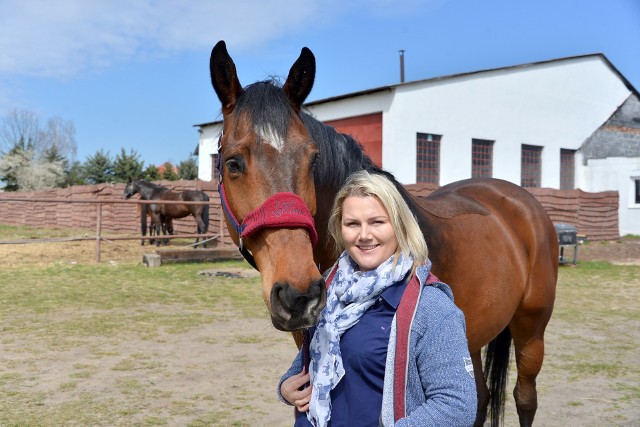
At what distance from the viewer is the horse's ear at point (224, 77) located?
1920mm

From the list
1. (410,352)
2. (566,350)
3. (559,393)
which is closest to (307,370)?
(410,352)

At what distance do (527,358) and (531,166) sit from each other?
1894cm

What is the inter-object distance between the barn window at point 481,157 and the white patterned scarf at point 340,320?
1865 centimetres

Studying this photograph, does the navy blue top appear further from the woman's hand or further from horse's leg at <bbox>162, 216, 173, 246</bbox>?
horse's leg at <bbox>162, 216, 173, 246</bbox>

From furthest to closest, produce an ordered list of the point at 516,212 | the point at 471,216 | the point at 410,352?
the point at 516,212
the point at 471,216
the point at 410,352

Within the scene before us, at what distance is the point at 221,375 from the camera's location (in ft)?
14.3

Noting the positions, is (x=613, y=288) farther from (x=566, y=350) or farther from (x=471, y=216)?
(x=471, y=216)

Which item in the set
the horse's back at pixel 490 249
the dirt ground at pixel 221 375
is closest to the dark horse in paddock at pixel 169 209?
the dirt ground at pixel 221 375

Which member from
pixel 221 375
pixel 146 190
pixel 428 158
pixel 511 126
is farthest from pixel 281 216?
pixel 511 126

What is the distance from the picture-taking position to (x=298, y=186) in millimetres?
1731

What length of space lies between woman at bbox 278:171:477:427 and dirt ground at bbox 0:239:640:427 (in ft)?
7.33

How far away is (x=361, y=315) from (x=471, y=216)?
173 cm

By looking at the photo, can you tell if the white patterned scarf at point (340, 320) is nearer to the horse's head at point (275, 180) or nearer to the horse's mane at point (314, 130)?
the horse's head at point (275, 180)

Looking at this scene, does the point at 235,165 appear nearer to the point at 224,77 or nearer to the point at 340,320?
the point at 224,77
